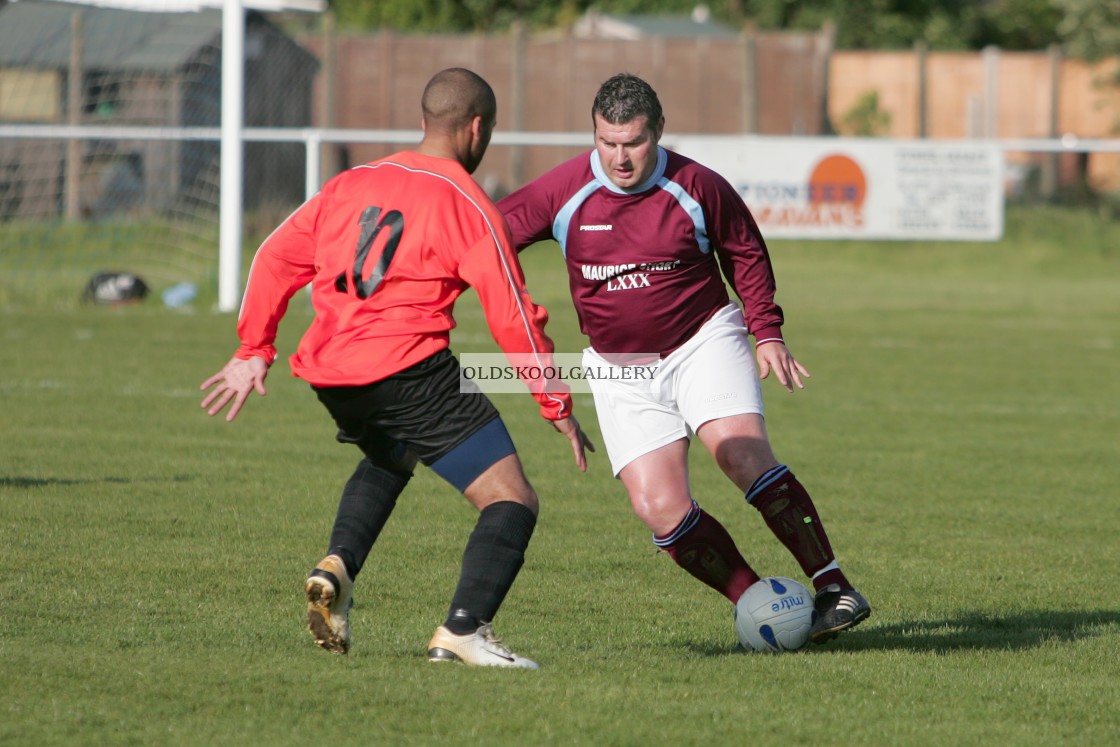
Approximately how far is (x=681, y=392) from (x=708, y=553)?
58 cm

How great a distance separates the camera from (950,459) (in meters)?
9.90

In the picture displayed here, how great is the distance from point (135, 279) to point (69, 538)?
12.3 meters

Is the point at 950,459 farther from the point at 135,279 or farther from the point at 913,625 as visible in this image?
the point at 135,279

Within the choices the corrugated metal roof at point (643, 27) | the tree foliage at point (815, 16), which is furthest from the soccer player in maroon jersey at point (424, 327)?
the tree foliage at point (815, 16)

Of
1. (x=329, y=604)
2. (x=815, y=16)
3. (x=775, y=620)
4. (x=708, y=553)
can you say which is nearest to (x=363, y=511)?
(x=329, y=604)

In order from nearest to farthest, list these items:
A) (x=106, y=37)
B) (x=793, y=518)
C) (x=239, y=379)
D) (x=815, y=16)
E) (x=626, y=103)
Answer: (x=239, y=379)
(x=626, y=103)
(x=793, y=518)
(x=106, y=37)
(x=815, y=16)

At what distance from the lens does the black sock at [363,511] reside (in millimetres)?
4855

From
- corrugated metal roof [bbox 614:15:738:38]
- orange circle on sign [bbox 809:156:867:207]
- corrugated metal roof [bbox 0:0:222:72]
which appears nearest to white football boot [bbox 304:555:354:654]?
corrugated metal roof [bbox 0:0:222:72]

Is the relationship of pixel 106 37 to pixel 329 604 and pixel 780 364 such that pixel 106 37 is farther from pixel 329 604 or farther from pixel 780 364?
pixel 329 604

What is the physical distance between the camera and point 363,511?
4930 millimetres

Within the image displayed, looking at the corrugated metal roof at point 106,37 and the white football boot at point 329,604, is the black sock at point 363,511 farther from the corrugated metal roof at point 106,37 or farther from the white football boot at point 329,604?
the corrugated metal roof at point 106,37

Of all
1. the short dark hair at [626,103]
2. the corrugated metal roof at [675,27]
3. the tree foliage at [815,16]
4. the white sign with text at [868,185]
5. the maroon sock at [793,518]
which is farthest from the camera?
the tree foliage at [815,16]

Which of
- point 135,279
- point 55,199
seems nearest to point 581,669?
point 135,279

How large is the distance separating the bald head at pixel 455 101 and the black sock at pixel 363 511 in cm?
111
